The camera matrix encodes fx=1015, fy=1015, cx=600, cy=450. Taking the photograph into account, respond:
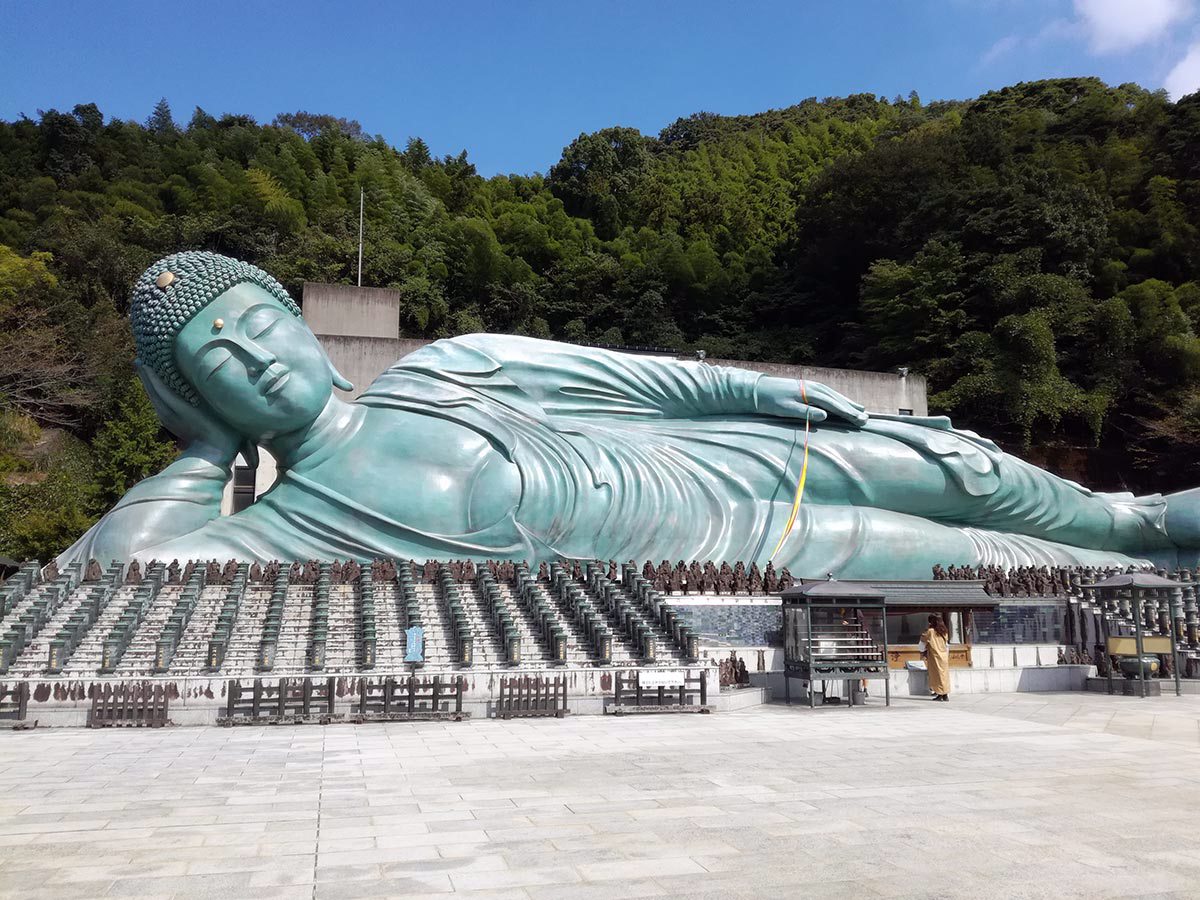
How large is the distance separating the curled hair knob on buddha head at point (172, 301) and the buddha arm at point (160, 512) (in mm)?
1013

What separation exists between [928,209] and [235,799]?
36.0m

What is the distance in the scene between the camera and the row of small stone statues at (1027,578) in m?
15.0

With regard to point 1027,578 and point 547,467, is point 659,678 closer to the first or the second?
point 547,467

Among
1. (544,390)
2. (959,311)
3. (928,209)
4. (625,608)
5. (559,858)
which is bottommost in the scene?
(559,858)

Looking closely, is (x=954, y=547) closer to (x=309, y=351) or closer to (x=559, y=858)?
(x=309, y=351)

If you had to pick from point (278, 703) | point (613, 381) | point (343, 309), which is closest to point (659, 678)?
point (278, 703)

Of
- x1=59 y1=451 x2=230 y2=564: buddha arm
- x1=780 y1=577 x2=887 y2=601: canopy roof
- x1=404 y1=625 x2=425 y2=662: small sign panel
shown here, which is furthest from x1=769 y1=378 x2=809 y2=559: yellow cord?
x1=59 y1=451 x2=230 y2=564: buddha arm

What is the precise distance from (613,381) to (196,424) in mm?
6483

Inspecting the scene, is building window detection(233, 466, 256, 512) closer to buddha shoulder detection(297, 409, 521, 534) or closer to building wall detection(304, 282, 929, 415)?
building wall detection(304, 282, 929, 415)

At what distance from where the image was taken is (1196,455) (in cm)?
2952

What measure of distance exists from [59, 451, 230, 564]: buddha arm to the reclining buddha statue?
0.10 ft

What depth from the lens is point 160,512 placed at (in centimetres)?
1384

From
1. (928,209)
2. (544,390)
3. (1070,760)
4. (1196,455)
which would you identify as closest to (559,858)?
(1070,760)

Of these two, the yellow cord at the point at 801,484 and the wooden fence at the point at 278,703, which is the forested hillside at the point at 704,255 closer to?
the wooden fence at the point at 278,703
